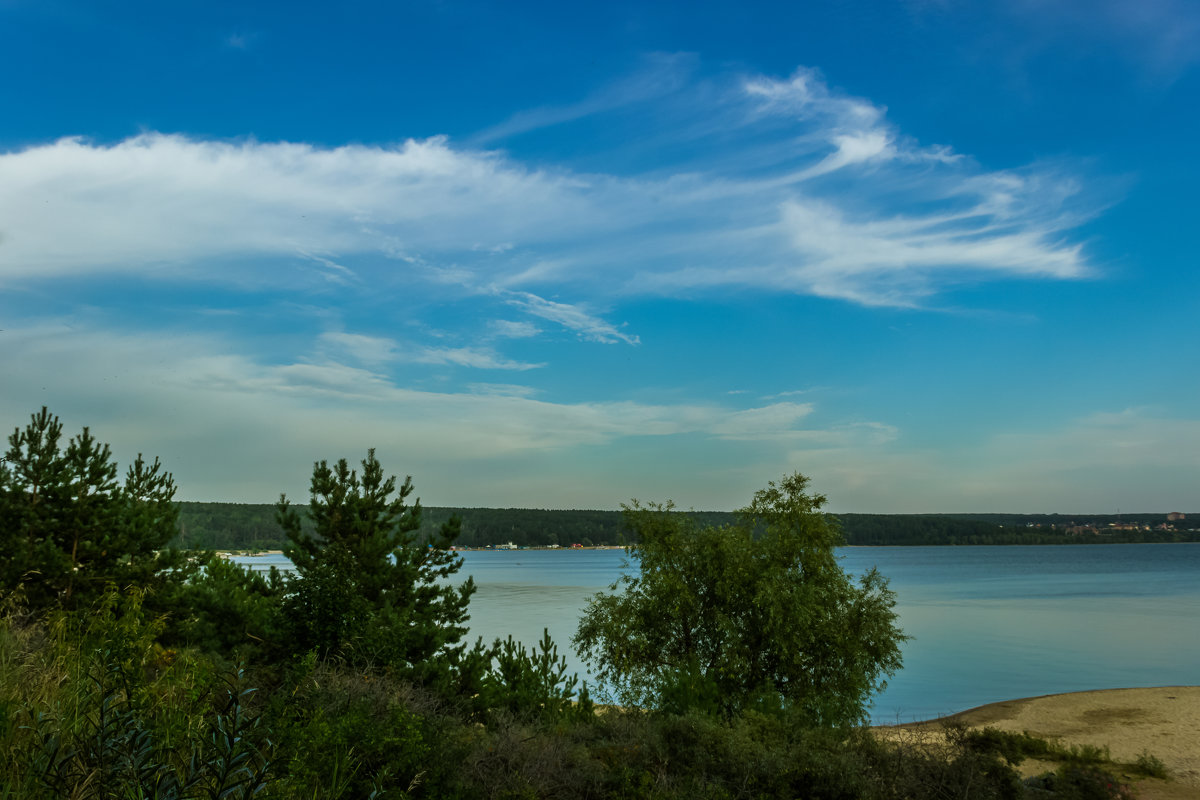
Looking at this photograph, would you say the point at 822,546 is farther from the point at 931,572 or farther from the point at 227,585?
the point at 931,572

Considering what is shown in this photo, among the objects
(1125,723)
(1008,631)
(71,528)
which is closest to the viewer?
(71,528)

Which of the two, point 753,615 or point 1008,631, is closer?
point 753,615

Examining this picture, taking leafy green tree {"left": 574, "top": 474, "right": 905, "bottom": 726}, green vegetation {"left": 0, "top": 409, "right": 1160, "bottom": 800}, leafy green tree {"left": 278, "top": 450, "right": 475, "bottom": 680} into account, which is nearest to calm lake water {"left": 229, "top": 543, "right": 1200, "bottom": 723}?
leafy green tree {"left": 574, "top": 474, "right": 905, "bottom": 726}

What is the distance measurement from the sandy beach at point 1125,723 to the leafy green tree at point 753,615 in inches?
95.4

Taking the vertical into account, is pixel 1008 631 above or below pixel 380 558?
below

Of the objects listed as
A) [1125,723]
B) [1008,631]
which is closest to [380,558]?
[1125,723]

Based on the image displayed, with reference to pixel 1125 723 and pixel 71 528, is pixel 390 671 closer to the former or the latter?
pixel 71 528

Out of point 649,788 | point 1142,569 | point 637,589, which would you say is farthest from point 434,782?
point 1142,569

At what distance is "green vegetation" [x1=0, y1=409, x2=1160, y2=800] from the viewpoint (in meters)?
4.65

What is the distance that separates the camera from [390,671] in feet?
43.7

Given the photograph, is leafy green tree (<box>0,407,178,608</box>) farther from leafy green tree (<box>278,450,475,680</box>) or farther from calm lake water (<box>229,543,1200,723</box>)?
calm lake water (<box>229,543,1200,723</box>)

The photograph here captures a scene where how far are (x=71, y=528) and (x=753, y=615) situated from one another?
16.8m

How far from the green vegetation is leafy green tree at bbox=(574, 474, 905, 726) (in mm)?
80

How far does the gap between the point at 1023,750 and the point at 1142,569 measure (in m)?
158
